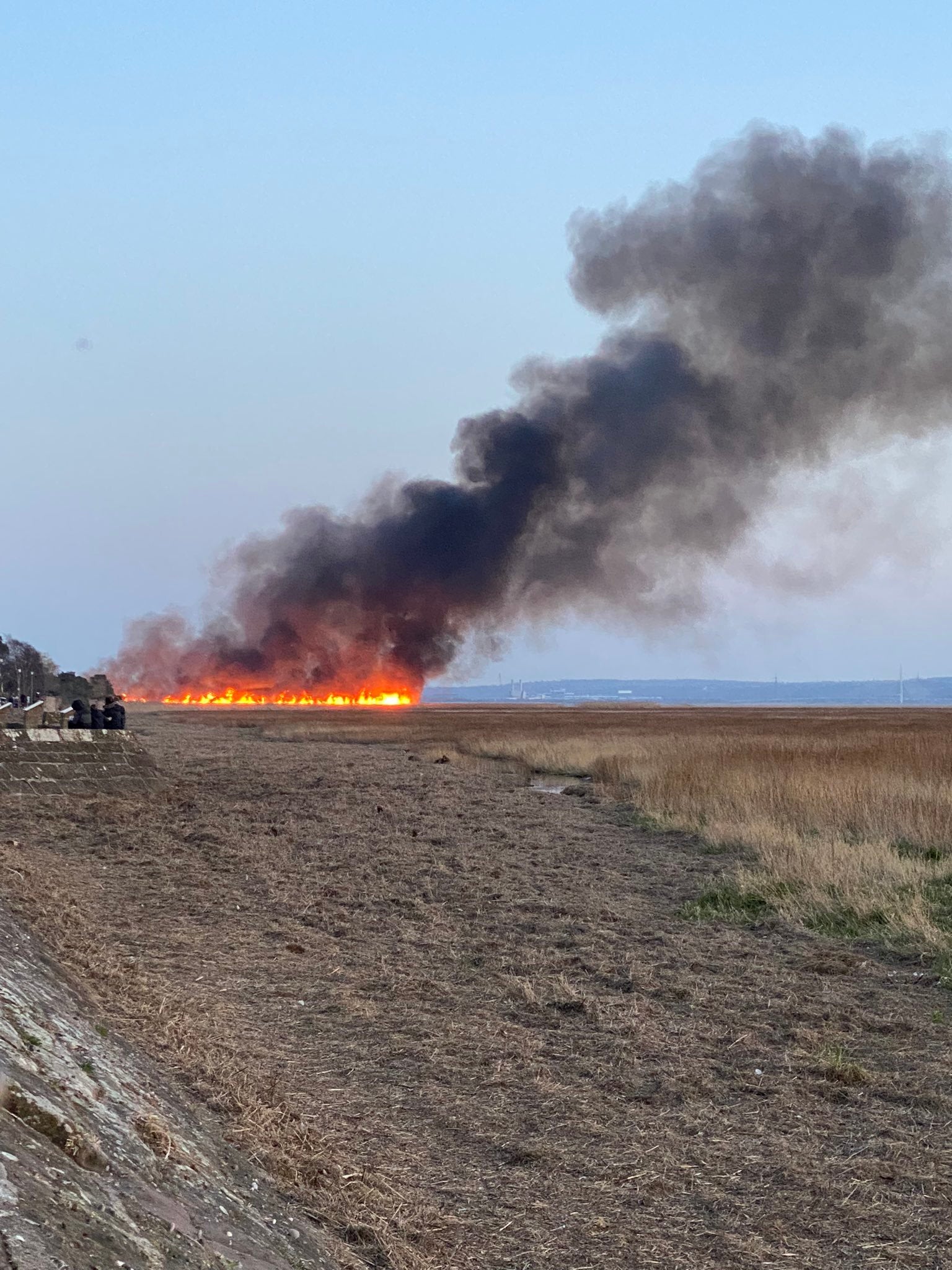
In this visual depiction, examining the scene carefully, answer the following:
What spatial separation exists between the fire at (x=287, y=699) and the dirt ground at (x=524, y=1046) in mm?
107427

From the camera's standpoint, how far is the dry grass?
557 inches

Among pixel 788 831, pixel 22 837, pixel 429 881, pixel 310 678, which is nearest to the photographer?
pixel 429 881

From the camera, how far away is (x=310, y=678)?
12394 centimetres

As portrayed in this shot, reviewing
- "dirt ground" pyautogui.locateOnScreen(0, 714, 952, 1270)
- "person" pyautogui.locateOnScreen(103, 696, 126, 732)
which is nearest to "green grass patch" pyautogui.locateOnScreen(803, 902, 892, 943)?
"dirt ground" pyautogui.locateOnScreen(0, 714, 952, 1270)

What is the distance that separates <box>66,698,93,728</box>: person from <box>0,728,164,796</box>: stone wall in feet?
6.72

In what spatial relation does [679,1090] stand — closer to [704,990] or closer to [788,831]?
[704,990]

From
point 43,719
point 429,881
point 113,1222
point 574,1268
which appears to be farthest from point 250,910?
point 43,719

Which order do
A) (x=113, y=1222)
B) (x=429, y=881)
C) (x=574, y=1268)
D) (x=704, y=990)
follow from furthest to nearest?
(x=429, y=881) < (x=704, y=990) < (x=574, y=1268) < (x=113, y=1222)

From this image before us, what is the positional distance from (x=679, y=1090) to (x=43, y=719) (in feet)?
62.6

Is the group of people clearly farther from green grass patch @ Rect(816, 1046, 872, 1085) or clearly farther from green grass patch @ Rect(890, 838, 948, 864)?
green grass patch @ Rect(816, 1046, 872, 1085)

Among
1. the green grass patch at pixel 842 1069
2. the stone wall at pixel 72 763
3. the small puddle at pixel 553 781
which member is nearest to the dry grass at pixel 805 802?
the small puddle at pixel 553 781

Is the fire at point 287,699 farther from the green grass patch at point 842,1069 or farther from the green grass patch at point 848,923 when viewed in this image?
the green grass patch at point 842,1069

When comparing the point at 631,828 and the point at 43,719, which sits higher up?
the point at 43,719

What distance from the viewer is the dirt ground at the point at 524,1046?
6.02 meters
